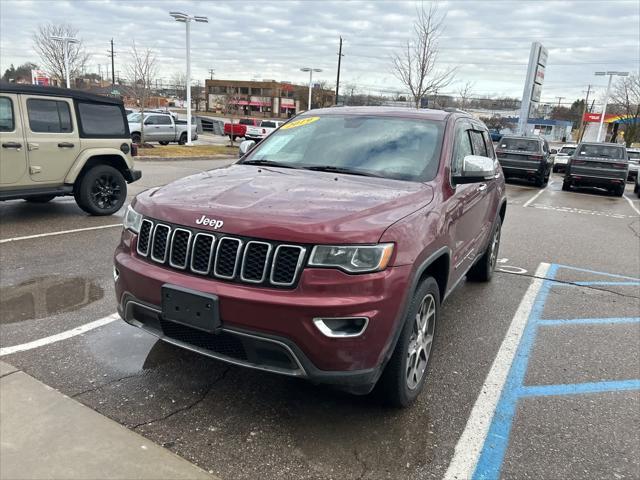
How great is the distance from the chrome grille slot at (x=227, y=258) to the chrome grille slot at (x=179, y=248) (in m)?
0.20

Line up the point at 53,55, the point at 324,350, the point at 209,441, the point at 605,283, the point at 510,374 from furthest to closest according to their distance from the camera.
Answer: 1. the point at 53,55
2. the point at 605,283
3. the point at 510,374
4. the point at 209,441
5. the point at 324,350

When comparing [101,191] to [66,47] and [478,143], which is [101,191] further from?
[66,47]

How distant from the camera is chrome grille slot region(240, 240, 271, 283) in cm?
254

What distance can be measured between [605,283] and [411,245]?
4.65 m

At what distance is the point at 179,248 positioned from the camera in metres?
2.75

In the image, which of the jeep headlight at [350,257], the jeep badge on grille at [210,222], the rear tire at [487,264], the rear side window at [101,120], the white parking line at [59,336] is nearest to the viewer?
the jeep headlight at [350,257]

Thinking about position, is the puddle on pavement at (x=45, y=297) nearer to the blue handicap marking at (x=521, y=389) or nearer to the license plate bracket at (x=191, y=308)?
the license plate bracket at (x=191, y=308)

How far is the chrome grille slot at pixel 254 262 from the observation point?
2.54 meters

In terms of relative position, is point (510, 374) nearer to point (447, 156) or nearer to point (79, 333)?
point (447, 156)

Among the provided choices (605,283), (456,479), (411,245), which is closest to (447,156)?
(411,245)

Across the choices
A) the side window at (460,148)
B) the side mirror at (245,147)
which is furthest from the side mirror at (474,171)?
the side mirror at (245,147)

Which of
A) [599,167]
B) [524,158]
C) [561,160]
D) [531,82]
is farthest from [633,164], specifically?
[524,158]

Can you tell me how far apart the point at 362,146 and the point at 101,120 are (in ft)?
18.6

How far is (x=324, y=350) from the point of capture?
2.48 meters
